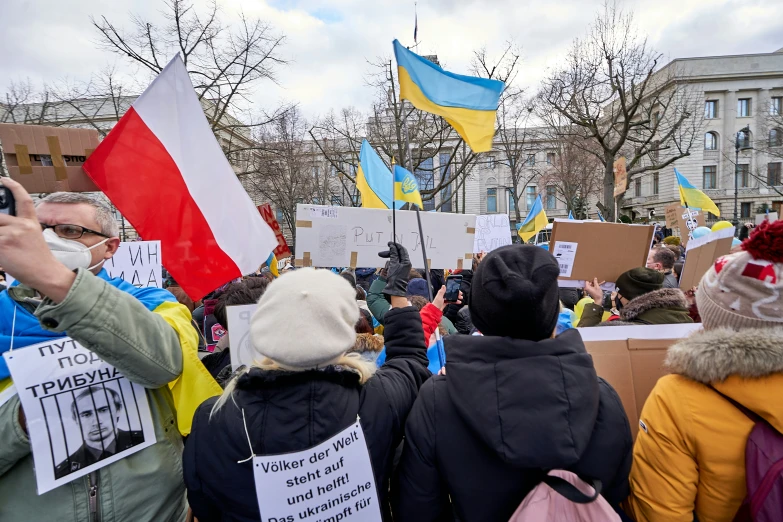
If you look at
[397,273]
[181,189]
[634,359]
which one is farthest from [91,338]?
[634,359]

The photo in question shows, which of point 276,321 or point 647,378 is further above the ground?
point 276,321

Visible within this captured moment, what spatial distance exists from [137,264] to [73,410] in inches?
87.9

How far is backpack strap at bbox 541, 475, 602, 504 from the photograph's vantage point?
1091 mm

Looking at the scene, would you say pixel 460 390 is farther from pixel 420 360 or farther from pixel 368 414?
pixel 420 360

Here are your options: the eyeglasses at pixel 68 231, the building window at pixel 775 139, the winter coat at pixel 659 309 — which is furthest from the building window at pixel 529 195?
the eyeglasses at pixel 68 231

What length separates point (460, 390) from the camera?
1.24m

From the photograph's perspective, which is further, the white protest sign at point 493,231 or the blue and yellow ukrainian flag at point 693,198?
the white protest sign at point 493,231

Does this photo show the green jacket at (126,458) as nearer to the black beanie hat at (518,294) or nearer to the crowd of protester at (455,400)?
the crowd of protester at (455,400)

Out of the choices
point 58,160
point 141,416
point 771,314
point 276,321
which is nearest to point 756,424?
point 771,314

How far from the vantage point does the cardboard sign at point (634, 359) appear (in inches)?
79.9

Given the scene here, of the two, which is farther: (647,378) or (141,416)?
(647,378)

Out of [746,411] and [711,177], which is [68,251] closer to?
[746,411]

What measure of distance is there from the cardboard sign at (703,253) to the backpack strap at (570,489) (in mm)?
3183

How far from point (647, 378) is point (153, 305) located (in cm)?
237
